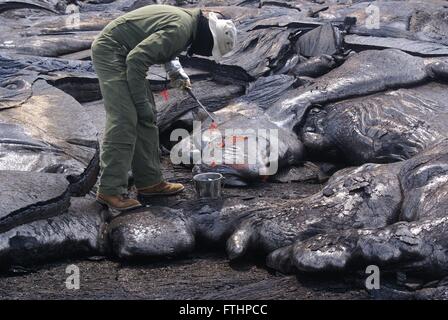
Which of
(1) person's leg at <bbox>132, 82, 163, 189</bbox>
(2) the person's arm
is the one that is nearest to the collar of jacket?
(2) the person's arm

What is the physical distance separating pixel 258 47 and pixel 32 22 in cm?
442

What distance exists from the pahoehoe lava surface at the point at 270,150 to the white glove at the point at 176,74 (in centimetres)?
94

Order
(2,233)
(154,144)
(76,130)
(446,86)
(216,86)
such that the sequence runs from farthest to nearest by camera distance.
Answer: (216,86)
(446,86)
(76,130)
(154,144)
(2,233)

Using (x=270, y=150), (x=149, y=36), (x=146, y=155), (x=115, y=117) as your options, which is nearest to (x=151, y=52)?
(x=149, y=36)

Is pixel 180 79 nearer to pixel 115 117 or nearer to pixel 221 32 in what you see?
pixel 221 32

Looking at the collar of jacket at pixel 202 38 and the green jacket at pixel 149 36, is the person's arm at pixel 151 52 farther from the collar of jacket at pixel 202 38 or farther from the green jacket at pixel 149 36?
the collar of jacket at pixel 202 38

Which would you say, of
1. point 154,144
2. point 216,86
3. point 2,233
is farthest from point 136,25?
point 216,86

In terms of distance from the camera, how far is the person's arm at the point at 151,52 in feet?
17.5

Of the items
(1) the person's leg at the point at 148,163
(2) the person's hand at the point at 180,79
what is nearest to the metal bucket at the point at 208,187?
(1) the person's leg at the point at 148,163

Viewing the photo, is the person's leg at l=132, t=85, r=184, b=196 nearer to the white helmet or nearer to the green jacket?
the green jacket

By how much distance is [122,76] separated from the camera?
559cm

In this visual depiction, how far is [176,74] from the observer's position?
5711 mm

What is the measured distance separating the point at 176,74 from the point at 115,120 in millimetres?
619

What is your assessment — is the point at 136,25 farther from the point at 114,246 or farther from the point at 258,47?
the point at 258,47
